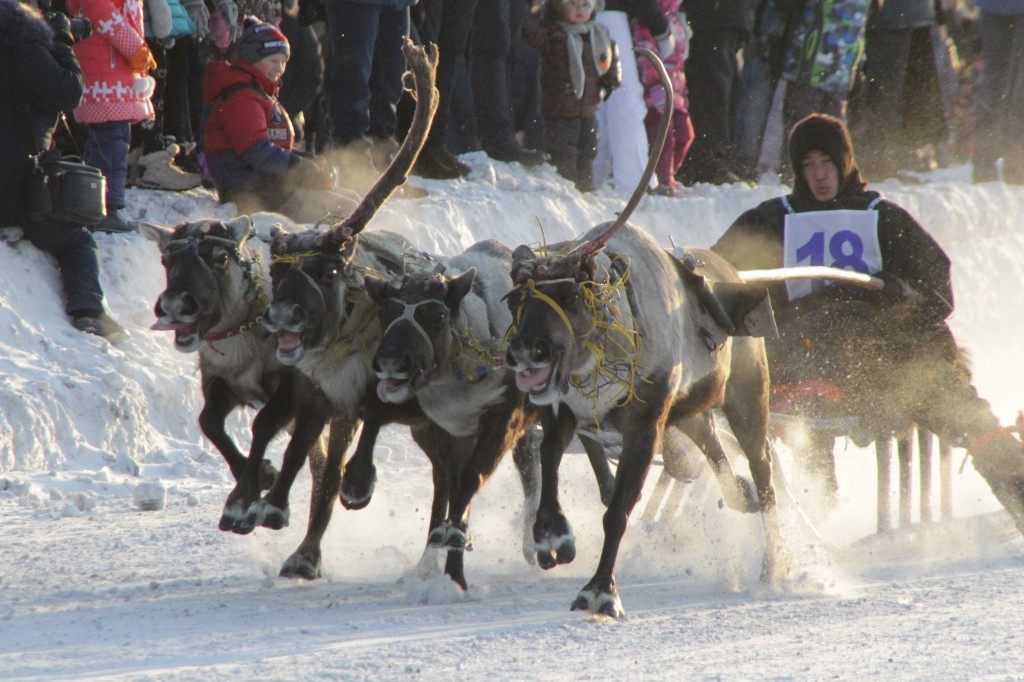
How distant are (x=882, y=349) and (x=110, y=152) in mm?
4545

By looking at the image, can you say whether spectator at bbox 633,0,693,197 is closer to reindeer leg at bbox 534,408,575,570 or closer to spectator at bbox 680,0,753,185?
spectator at bbox 680,0,753,185

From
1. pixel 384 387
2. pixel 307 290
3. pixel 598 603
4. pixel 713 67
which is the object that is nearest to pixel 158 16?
pixel 307 290

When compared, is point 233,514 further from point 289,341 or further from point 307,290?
point 307,290

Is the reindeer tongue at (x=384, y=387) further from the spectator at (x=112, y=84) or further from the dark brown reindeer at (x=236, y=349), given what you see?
the spectator at (x=112, y=84)

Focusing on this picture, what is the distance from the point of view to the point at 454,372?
610cm

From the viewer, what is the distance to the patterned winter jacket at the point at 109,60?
8789mm

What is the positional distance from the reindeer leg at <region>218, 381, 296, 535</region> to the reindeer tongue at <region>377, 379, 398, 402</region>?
1.57 ft

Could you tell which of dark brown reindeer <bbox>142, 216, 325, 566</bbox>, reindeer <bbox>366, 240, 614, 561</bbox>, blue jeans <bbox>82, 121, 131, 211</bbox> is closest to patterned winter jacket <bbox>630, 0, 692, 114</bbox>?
blue jeans <bbox>82, 121, 131, 211</bbox>

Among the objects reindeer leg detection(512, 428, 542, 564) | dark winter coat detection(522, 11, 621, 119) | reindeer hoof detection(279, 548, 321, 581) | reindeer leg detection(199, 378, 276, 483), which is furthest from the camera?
dark winter coat detection(522, 11, 621, 119)

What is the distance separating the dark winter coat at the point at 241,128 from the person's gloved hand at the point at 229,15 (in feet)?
1.74

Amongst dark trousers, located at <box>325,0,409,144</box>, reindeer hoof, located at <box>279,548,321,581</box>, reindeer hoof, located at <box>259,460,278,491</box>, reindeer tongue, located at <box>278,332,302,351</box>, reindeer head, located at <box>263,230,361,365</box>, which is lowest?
reindeer hoof, located at <box>279,548,321,581</box>

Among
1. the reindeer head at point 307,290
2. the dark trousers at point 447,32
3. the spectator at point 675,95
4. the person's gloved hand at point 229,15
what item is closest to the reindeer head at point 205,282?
the reindeer head at point 307,290

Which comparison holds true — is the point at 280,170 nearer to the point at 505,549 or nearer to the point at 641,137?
the point at 505,549

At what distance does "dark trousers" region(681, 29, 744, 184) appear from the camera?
13.2 m
